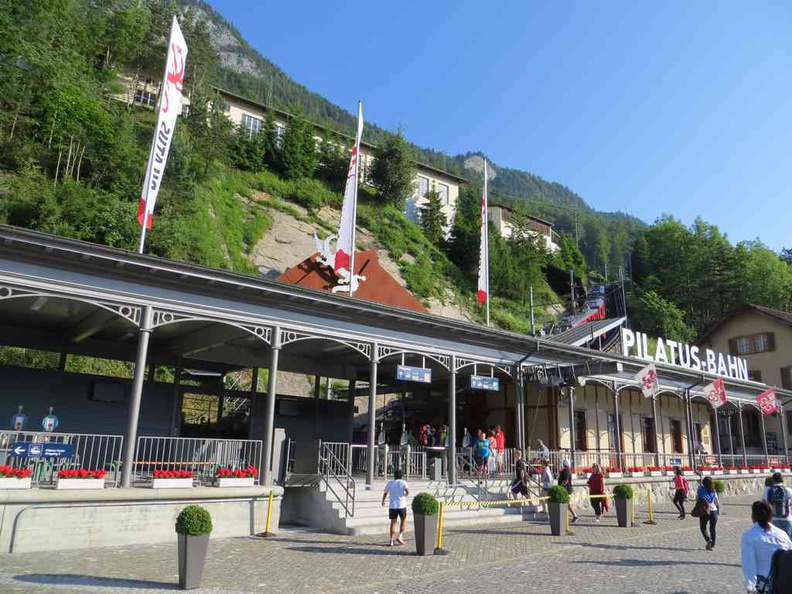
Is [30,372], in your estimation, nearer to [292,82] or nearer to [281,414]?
[281,414]

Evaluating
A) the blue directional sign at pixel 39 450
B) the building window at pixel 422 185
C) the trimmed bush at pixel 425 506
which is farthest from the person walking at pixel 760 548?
the building window at pixel 422 185

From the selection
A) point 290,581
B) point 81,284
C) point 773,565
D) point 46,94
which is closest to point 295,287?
point 81,284

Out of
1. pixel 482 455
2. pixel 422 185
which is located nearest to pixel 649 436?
pixel 482 455

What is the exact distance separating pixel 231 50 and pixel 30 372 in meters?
163

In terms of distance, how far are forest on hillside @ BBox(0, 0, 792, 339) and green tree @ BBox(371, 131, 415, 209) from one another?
15 cm

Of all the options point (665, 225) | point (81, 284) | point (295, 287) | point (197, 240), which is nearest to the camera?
point (81, 284)

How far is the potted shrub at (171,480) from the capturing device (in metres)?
12.1

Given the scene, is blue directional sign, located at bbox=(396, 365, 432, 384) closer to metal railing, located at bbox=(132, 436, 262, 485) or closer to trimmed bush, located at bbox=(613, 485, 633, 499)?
metal railing, located at bbox=(132, 436, 262, 485)

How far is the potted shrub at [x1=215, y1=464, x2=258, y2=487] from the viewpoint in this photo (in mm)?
13039

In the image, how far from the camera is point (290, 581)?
902cm

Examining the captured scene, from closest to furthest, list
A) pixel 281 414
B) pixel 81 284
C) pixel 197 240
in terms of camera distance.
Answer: pixel 81 284 → pixel 281 414 → pixel 197 240

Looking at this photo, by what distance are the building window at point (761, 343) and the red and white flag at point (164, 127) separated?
4497cm

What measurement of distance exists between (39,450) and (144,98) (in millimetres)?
42044

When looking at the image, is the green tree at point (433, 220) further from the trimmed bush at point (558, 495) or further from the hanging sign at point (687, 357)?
the trimmed bush at point (558, 495)
